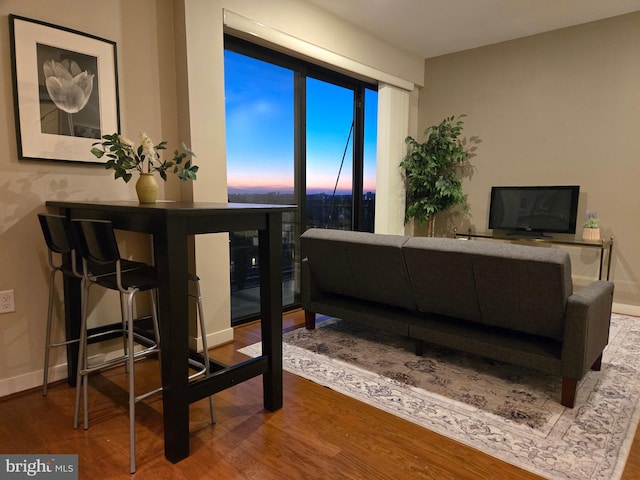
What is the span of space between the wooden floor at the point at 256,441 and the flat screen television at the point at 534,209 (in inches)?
103

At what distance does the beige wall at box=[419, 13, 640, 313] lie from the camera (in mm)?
3840

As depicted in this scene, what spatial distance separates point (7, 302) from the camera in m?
2.15

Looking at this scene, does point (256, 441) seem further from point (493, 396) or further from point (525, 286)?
point (525, 286)

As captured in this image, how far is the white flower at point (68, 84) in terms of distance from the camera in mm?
2203

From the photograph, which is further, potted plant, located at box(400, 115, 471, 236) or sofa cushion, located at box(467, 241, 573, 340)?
potted plant, located at box(400, 115, 471, 236)

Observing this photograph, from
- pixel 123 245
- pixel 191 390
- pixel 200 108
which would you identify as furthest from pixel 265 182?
pixel 191 390

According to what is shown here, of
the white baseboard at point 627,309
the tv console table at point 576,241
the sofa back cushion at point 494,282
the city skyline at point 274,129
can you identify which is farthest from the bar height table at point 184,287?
the white baseboard at point 627,309

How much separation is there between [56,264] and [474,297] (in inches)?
93.3

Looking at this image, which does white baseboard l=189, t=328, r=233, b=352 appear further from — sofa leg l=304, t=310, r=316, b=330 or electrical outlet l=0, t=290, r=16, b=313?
electrical outlet l=0, t=290, r=16, b=313

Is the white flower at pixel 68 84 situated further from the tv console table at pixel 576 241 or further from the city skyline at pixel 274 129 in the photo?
the tv console table at pixel 576 241

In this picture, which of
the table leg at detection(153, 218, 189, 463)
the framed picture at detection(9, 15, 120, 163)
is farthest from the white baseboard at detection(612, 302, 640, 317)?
the framed picture at detection(9, 15, 120, 163)

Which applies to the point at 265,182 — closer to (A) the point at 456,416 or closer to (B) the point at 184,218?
(B) the point at 184,218

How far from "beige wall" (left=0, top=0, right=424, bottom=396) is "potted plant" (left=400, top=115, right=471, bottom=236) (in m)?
2.05

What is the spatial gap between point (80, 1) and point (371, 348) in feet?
9.09
